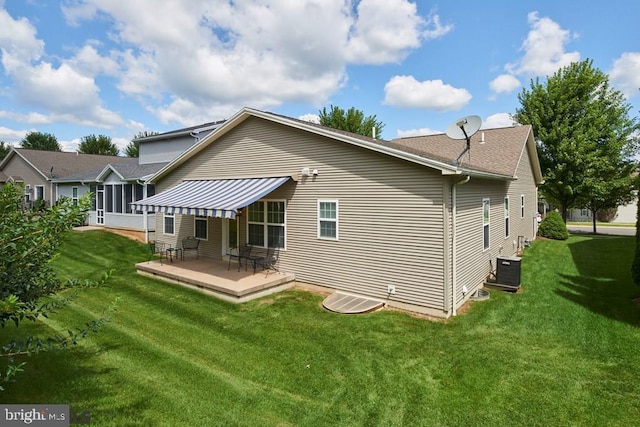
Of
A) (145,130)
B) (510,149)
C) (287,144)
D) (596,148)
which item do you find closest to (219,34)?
(287,144)

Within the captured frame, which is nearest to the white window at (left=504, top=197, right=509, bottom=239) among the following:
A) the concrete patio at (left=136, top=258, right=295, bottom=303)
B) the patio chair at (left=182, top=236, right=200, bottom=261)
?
the concrete patio at (left=136, top=258, right=295, bottom=303)

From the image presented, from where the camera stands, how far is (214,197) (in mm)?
12070

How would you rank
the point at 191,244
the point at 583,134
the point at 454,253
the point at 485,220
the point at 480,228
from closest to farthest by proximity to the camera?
the point at 454,253, the point at 480,228, the point at 485,220, the point at 191,244, the point at 583,134

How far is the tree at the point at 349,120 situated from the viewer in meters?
44.9

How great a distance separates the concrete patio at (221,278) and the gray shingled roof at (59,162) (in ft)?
83.4

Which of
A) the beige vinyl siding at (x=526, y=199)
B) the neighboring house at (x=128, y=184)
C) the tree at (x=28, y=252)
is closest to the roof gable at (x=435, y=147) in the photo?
the beige vinyl siding at (x=526, y=199)

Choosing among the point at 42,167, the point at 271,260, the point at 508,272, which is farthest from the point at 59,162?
the point at 508,272

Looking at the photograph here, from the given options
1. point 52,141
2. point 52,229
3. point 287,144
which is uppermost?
point 52,141

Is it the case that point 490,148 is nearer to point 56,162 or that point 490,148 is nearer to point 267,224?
point 267,224

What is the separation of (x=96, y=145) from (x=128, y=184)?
51.2 m

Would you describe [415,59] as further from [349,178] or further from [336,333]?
[336,333]

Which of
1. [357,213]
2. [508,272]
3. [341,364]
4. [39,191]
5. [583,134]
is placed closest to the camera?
[341,364]

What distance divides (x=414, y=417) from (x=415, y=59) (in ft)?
70.6

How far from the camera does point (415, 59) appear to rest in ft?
71.3
